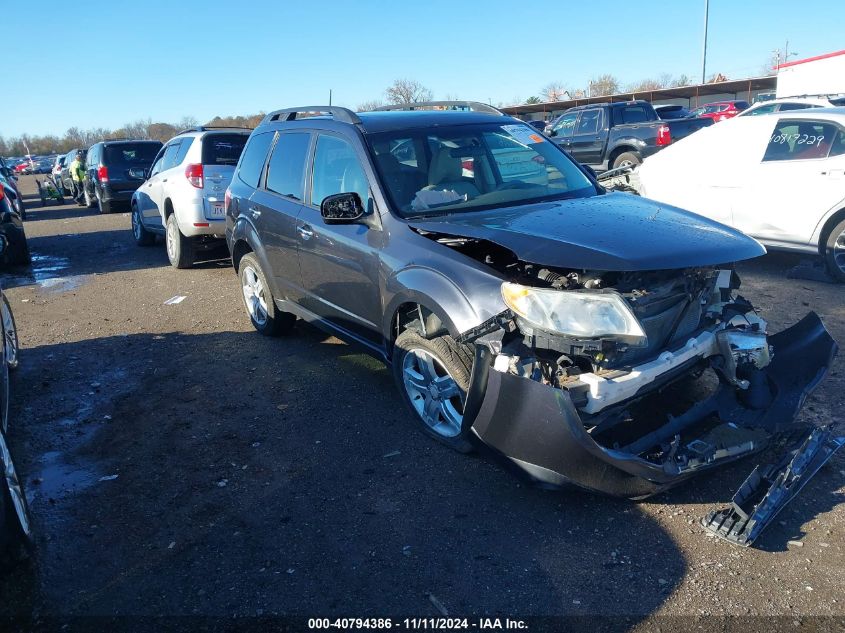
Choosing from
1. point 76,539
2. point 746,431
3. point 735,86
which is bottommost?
point 76,539

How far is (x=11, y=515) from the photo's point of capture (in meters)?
2.81

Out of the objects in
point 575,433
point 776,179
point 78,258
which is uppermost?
point 776,179

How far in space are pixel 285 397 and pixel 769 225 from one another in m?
5.43

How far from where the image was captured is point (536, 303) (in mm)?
3203

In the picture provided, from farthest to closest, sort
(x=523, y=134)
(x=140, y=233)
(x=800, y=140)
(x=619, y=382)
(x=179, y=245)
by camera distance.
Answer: (x=140, y=233)
(x=179, y=245)
(x=800, y=140)
(x=523, y=134)
(x=619, y=382)

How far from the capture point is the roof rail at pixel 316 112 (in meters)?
4.77

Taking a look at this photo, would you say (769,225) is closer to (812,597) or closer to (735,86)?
(812,597)

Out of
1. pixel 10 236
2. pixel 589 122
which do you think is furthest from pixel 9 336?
pixel 589 122

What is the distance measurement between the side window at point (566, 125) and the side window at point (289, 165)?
12621 mm

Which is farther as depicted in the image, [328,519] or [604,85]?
[604,85]

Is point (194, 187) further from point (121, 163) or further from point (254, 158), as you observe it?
point (121, 163)

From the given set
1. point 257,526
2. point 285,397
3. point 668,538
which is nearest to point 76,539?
point 257,526

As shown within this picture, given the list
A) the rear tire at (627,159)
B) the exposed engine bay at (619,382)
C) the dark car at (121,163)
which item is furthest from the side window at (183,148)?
the rear tire at (627,159)

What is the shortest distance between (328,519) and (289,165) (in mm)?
3029
